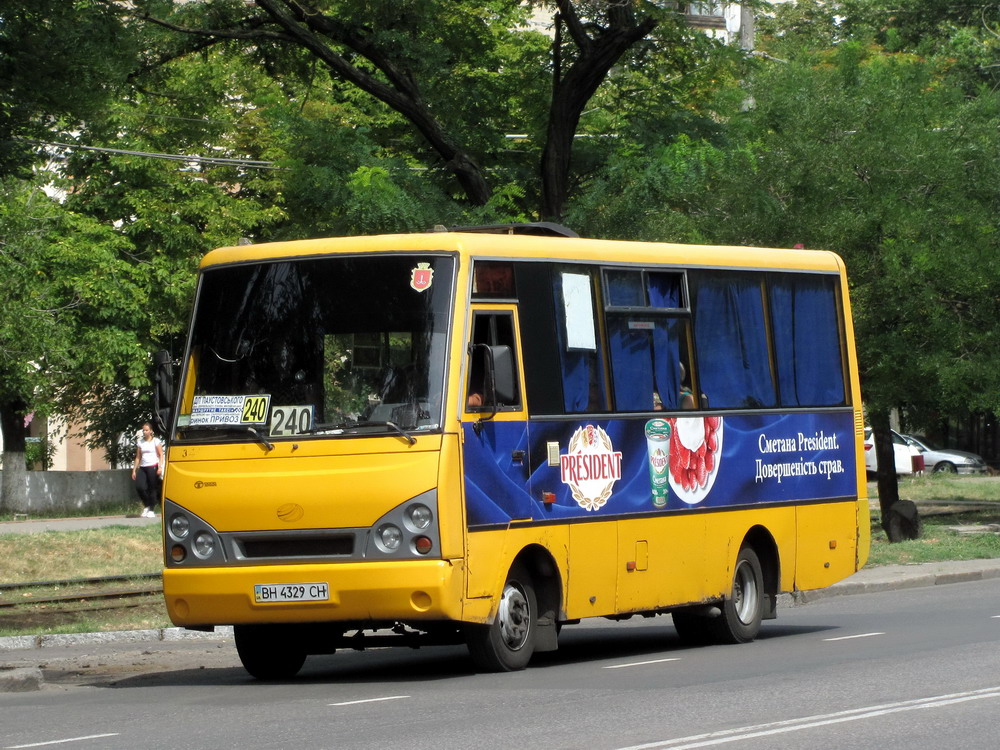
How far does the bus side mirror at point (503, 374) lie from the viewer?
11.7m

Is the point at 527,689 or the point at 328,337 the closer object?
the point at 527,689

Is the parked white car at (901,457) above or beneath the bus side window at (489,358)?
beneath

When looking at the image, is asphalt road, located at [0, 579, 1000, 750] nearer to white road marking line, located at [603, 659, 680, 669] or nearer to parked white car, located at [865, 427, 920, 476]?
white road marking line, located at [603, 659, 680, 669]

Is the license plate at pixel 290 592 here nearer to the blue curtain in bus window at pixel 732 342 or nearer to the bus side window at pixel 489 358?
the bus side window at pixel 489 358

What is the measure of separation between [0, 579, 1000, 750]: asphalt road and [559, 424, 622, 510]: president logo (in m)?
1.25

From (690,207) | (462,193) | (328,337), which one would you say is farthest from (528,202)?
(328,337)

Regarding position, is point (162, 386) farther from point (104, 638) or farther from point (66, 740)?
point (104, 638)

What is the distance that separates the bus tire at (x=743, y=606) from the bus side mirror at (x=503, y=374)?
11.1 feet

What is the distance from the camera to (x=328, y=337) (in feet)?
39.0

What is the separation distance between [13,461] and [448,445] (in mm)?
31276

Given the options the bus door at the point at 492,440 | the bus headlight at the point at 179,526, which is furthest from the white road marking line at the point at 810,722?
the bus headlight at the point at 179,526

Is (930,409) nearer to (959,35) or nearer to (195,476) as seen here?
(959,35)

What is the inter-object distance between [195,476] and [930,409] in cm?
1832

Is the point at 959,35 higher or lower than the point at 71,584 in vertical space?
higher
